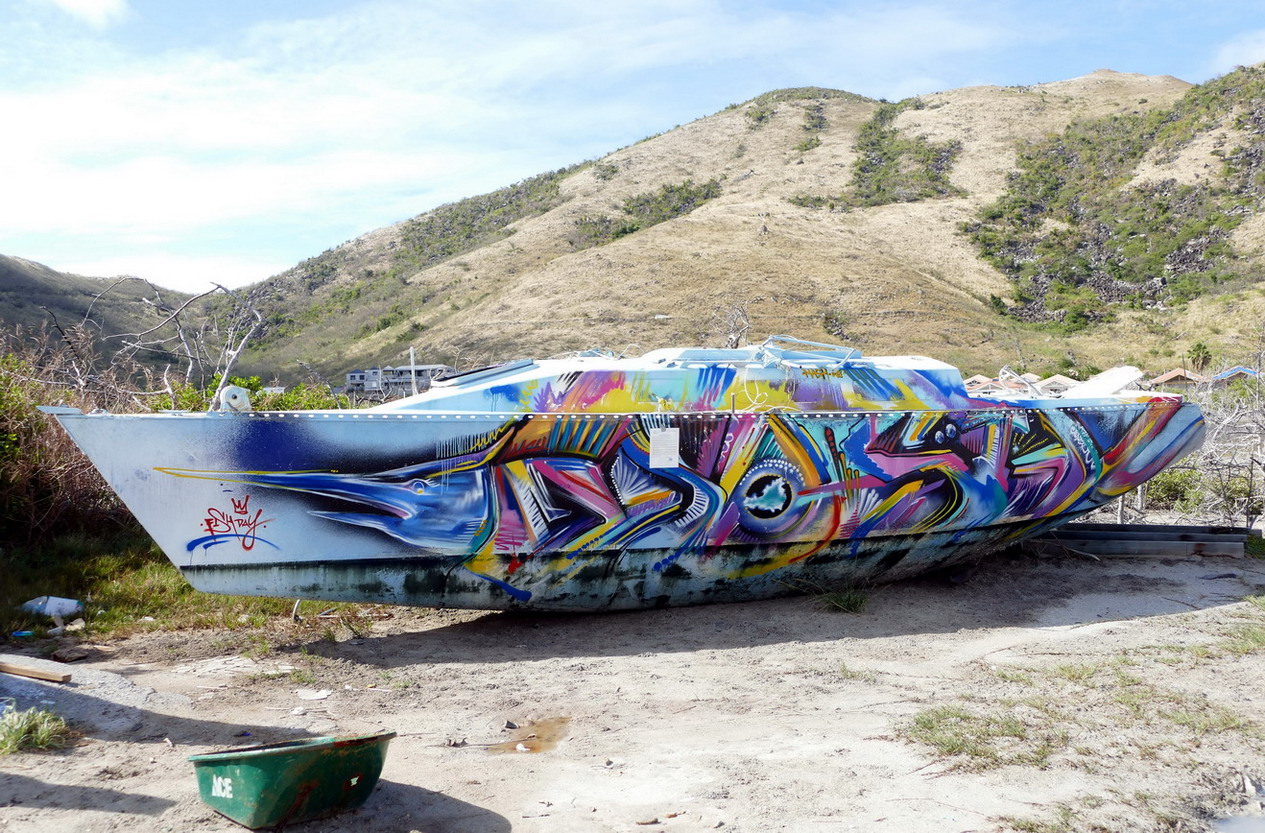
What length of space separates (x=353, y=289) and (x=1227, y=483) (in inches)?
2167

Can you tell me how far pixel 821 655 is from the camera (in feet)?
18.5

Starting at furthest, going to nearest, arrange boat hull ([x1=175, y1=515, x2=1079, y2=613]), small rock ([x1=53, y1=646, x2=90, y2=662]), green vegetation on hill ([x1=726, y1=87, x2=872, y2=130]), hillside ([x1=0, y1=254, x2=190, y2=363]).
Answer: green vegetation on hill ([x1=726, y1=87, x2=872, y2=130]) → hillside ([x1=0, y1=254, x2=190, y2=363]) → boat hull ([x1=175, y1=515, x2=1079, y2=613]) → small rock ([x1=53, y1=646, x2=90, y2=662])

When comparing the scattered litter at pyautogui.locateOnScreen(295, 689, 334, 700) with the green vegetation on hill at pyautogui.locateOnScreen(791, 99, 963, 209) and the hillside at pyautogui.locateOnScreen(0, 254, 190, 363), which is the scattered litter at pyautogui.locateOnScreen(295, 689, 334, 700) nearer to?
the hillside at pyautogui.locateOnScreen(0, 254, 190, 363)

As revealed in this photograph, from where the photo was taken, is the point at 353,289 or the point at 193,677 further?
the point at 353,289

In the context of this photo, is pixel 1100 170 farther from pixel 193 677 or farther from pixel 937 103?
pixel 193 677

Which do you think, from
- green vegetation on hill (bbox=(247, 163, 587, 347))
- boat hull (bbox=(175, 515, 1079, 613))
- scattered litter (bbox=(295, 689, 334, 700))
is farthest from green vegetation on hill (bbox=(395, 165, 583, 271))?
scattered litter (bbox=(295, 689, 334, 700))

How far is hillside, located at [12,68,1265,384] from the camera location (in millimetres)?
38938

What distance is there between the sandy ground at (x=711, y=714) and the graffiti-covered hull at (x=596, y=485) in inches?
16.4

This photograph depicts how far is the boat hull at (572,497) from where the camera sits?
5.57m

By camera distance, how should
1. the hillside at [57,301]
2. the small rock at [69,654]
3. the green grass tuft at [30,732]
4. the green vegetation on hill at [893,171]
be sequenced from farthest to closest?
the green vegetation on hill at [893,171] < the hillside at [57,301] < the small rock at [69,654] < the green grass tuft at [30,732]

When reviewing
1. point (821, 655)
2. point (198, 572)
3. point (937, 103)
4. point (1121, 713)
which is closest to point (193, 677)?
point (198, 572)

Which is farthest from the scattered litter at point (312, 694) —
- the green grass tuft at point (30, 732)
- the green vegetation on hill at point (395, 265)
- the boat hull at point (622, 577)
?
the green vegetation on hill at point (395, 265)

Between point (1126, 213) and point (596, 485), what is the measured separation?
53.2m
